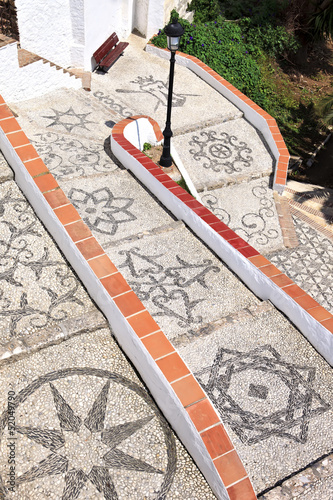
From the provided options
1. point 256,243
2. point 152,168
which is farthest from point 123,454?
point 256,243

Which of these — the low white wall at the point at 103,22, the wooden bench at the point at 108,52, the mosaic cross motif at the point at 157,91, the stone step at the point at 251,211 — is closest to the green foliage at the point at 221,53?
the low white wall at the point at 103,22

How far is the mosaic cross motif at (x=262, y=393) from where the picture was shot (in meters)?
3.64

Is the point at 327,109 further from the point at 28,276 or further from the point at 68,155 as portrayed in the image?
the point at 28,276

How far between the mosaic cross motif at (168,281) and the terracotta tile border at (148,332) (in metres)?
0.59

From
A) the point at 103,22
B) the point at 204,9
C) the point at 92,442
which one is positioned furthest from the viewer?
the point at 204,9

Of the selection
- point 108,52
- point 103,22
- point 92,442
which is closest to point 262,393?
point 92,442

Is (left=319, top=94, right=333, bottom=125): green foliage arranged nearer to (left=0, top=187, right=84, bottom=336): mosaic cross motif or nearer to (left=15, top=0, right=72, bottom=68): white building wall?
(left=15, top=0, right=72, bottom=68): white building wall

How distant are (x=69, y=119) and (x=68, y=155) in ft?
4.58

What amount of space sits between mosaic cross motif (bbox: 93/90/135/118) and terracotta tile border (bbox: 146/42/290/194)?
93.2 inches

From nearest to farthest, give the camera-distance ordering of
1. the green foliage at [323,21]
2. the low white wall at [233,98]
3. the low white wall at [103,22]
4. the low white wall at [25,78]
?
the low white wall at [25,78]
the low white wall at [233,98]
the low white wall at [103,22]
the green foliage at [323,21]

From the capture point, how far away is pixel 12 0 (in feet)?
25.7

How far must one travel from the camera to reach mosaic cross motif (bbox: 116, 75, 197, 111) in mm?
9656

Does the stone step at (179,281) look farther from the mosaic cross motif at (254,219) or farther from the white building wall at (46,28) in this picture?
the white building wall at (46,28)

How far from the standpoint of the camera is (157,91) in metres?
9.96
